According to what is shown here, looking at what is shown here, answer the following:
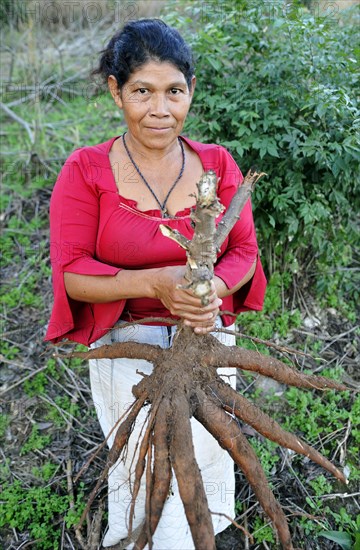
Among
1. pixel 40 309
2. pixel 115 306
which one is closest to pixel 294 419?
pixel 115 306

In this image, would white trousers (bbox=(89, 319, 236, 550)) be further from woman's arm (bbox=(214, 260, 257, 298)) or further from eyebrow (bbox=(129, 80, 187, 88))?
eyebrow (bbox=(129, 80, 187, 88))

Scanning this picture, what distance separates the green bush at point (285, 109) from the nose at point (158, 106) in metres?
0.76

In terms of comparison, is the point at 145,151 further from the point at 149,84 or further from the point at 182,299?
the point at 182,299

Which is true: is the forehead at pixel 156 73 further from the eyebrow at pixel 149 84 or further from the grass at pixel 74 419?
the grass at pixel 74 419

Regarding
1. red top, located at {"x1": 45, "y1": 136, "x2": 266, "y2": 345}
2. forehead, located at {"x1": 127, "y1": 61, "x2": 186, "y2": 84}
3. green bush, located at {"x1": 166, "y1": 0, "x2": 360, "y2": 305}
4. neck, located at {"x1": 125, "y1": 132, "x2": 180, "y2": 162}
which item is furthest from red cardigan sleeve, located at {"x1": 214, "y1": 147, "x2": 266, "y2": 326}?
green bush, located at {"x1": 166, "y1": 0, "x2": 360, "y2": 305}

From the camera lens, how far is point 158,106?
1.41m

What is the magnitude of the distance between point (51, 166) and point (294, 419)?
8.36ft

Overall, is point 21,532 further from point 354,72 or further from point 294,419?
point 354,72

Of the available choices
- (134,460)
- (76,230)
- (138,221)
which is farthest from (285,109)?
(134,460)

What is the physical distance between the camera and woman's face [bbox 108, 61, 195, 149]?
55.0 inches

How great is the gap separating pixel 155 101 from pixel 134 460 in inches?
44.1

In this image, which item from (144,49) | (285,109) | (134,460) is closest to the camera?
(144,49)

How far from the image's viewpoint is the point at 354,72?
212 centimetres

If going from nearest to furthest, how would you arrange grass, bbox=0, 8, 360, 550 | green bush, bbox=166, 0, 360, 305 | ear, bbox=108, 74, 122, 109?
ear, bbox=108, 74, 122, 109
grass, bbox=0, 8, 360, 550
green bush, bbox=166, 0, 360, 305
